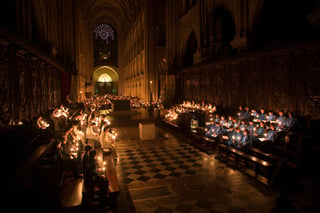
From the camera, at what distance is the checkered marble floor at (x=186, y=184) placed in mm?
5523

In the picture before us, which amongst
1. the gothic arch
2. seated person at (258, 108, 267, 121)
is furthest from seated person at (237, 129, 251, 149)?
the gothic arch

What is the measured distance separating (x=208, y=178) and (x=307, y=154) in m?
3.09

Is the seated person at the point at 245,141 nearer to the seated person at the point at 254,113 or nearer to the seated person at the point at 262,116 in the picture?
the seated person at the point at 262,116

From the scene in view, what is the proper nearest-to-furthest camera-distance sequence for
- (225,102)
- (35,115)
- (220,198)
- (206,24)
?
(220,198) < (35,115) < (225,102) < (206,24)

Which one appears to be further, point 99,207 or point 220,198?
point 220,198

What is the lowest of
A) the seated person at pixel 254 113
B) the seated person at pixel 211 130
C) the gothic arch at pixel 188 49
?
the seated person at pixel 211 130

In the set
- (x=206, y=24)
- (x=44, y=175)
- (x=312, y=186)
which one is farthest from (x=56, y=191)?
(x=206, y=24)

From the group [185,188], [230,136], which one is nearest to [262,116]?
[230,136]

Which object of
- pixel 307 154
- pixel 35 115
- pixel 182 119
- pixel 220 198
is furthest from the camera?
pixel 182 119

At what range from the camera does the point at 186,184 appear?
266 inches

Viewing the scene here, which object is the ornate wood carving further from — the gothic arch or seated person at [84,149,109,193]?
the gothic arch

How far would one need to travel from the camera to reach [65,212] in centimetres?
466

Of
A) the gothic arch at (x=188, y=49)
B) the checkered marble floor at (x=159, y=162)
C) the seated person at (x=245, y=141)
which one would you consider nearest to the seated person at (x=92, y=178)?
the checkered marble floor at (x=159, y=162)

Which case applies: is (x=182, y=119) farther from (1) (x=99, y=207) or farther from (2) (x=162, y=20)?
(2) (x=162, y=20)
